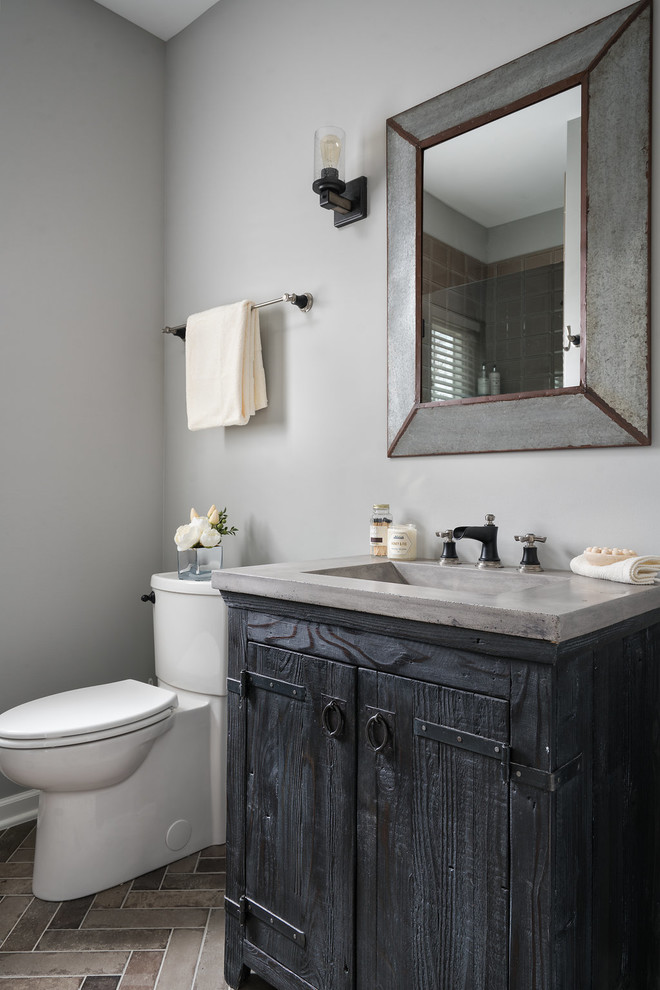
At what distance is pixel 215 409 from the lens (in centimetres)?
221

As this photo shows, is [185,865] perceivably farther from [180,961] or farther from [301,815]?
[301,815]

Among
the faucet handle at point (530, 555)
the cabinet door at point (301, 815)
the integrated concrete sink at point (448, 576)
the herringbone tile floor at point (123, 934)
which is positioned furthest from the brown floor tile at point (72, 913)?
the faucet handle at point (530, 555)

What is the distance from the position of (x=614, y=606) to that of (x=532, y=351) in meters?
0.71

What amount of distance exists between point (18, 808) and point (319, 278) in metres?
1.94

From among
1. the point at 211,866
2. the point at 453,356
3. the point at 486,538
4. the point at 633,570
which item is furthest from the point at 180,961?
the point at 453,356

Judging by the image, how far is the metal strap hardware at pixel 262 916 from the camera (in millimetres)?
1277

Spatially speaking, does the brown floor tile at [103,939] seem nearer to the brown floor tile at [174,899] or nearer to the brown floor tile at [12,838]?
the brown floor tile at [174,899]

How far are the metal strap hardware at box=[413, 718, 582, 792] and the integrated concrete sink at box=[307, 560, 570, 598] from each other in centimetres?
34

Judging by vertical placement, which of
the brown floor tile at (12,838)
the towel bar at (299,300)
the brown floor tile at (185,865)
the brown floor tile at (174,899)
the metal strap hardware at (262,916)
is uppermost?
the towel bar at (299,300)

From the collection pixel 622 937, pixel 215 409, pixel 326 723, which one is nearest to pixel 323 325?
pixel 215 409

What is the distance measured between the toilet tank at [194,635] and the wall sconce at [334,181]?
1140mm

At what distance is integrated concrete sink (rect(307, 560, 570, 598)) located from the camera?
1.39m

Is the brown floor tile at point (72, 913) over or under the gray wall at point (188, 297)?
under

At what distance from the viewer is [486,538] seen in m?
1.54
